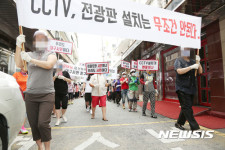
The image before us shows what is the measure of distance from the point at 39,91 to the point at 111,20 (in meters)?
2.03

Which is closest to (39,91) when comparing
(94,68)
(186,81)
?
(186,81)

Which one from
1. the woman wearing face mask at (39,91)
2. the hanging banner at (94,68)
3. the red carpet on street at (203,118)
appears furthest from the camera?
the hanging banner at (94,68)

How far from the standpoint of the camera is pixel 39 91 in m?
2.24

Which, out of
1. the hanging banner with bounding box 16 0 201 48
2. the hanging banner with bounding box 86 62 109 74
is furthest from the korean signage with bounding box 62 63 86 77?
the hanging banner with bounding box 16 0 201 48

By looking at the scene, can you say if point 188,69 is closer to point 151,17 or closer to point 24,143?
point 151,17

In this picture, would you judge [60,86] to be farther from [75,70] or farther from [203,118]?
[203,118]

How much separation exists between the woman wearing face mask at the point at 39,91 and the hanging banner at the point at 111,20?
56 cm

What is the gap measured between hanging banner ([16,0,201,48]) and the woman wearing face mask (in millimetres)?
555

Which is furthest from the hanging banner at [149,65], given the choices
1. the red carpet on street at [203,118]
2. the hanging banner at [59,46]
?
the hanging banner at [59,46]

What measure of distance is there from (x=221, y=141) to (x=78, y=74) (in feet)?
25.2

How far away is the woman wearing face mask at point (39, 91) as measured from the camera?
2205 millimetres

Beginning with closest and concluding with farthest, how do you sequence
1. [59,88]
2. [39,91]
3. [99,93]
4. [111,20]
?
[39,91] < [111,20] < [59,88] < [99,93]

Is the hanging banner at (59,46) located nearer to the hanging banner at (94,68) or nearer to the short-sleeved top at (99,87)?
the hanging banner at (94,68)

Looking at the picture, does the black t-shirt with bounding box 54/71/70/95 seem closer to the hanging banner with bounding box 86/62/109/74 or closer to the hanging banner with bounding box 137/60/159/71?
the hanging banner with bounding box 86/62/109/74
